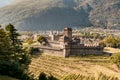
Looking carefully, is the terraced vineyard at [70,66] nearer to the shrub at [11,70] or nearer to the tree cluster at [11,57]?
the tree cluster at [11,57]

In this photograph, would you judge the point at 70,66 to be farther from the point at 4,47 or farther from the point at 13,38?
the point at 4,47

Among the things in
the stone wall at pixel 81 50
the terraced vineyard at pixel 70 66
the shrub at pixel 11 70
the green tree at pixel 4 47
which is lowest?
the terraced vineyard at pixel 70 66

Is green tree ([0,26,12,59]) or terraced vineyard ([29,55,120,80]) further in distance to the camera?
terraced vineyard ([29,55,120,80])

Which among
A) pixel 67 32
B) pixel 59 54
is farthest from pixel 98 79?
pixel 67 32

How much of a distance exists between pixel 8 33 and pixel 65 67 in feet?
103

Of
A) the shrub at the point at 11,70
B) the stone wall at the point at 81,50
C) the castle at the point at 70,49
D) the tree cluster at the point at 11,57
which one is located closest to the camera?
the shrub at the point at 11,70

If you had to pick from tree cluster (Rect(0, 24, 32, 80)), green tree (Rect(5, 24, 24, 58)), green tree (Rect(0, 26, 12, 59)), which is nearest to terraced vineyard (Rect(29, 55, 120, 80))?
green tree (Rect(5, 24, 24, 58))

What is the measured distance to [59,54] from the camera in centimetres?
9931

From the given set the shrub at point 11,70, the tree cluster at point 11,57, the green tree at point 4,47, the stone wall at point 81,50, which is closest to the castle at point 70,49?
the stone wall at point 81,50

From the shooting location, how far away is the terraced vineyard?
80.9 m

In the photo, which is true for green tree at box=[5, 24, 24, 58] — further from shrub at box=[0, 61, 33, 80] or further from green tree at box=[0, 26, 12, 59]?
shrub at box=[0, 61, 33, 80]

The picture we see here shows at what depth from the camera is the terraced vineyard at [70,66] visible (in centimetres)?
8088

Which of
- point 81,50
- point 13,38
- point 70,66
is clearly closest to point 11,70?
point 13,38

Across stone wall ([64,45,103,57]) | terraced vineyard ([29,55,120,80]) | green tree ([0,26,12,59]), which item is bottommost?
terraced vineyard ([29,55,120,80])
